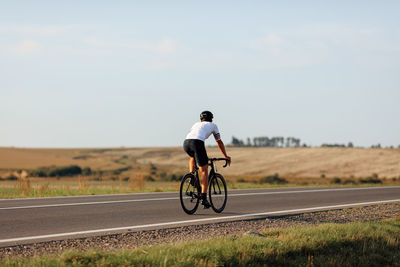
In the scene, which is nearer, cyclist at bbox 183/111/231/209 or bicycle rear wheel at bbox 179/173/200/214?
cyclist at bbox 183/111/231/209

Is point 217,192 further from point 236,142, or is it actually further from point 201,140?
point 236,142

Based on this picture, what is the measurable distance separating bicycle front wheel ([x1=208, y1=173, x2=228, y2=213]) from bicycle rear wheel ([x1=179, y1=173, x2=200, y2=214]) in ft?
1.15

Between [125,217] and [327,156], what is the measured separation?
2671 inches

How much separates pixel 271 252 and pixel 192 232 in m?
2.41

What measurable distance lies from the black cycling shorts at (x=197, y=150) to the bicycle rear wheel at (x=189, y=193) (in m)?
0.43

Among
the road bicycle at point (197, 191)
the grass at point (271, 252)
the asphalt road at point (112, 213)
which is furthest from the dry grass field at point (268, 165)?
the grass at point (271, 252)

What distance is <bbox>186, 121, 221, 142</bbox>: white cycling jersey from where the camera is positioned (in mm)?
11367

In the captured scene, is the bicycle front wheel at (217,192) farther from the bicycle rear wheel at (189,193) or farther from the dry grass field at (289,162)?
the dry grass field at (289,162)

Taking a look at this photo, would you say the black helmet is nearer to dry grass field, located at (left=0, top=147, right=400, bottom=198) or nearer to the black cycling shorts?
the black cycling shorts

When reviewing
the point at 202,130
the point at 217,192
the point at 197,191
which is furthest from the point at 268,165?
the point at 202,130

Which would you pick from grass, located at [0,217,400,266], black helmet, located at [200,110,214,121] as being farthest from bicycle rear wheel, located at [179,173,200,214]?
grass, located at [0,217,400,266]

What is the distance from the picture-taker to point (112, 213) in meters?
12.0

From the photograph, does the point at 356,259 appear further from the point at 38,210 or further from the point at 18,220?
the point at 38,210

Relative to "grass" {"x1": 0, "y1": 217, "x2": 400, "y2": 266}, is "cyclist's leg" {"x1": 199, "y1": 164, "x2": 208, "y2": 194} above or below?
above
